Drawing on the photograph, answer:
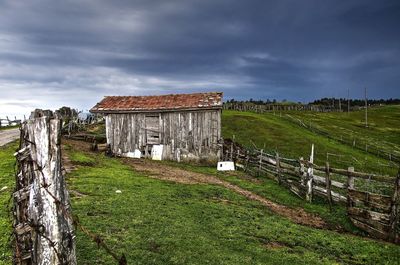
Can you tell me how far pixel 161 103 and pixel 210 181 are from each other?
40.4 feet

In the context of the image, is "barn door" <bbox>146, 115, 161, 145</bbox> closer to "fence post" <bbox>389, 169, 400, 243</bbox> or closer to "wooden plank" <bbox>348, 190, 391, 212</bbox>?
"wooden plank" <bbox>348, 190, 391, 212</bbox>

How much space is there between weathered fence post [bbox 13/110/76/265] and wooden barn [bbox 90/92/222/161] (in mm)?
25207

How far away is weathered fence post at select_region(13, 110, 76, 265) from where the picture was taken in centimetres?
416

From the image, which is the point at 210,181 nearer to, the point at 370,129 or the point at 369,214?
the point at 369,214

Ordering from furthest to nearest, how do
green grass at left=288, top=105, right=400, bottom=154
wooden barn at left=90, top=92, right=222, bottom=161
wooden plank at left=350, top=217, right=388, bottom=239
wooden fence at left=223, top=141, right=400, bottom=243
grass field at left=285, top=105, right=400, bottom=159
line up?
green grass at left=288, top=105, right=400, bottom=154 < grass field at left=285, top=105, right=400, bottom=159 < wooden barn at left=90, top=92, right=222, bottom=161 < wooden plank at left=350, top=217, right=388, bottom=239 < wooden fence at left=223, top=141, right=400, bottom=243

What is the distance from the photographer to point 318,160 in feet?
124

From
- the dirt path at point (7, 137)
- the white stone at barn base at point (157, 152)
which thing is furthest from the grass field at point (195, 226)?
the dirt path at point (7, 137)

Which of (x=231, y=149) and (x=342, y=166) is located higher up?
(x=231, y=149)

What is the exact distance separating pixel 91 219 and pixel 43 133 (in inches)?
294

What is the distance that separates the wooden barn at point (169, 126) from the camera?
97.8ft

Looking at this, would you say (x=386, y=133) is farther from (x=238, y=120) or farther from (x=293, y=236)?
(x=293, y=236)

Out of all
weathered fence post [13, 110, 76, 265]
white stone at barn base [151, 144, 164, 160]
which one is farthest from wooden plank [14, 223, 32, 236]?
white stone at barn base [151, 144, 164, 160]

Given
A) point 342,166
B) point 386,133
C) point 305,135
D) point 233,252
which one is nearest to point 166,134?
point 342,166

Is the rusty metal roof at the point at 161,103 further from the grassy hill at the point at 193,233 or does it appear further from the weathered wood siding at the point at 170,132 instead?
the grassy hill at the point at 193,233
